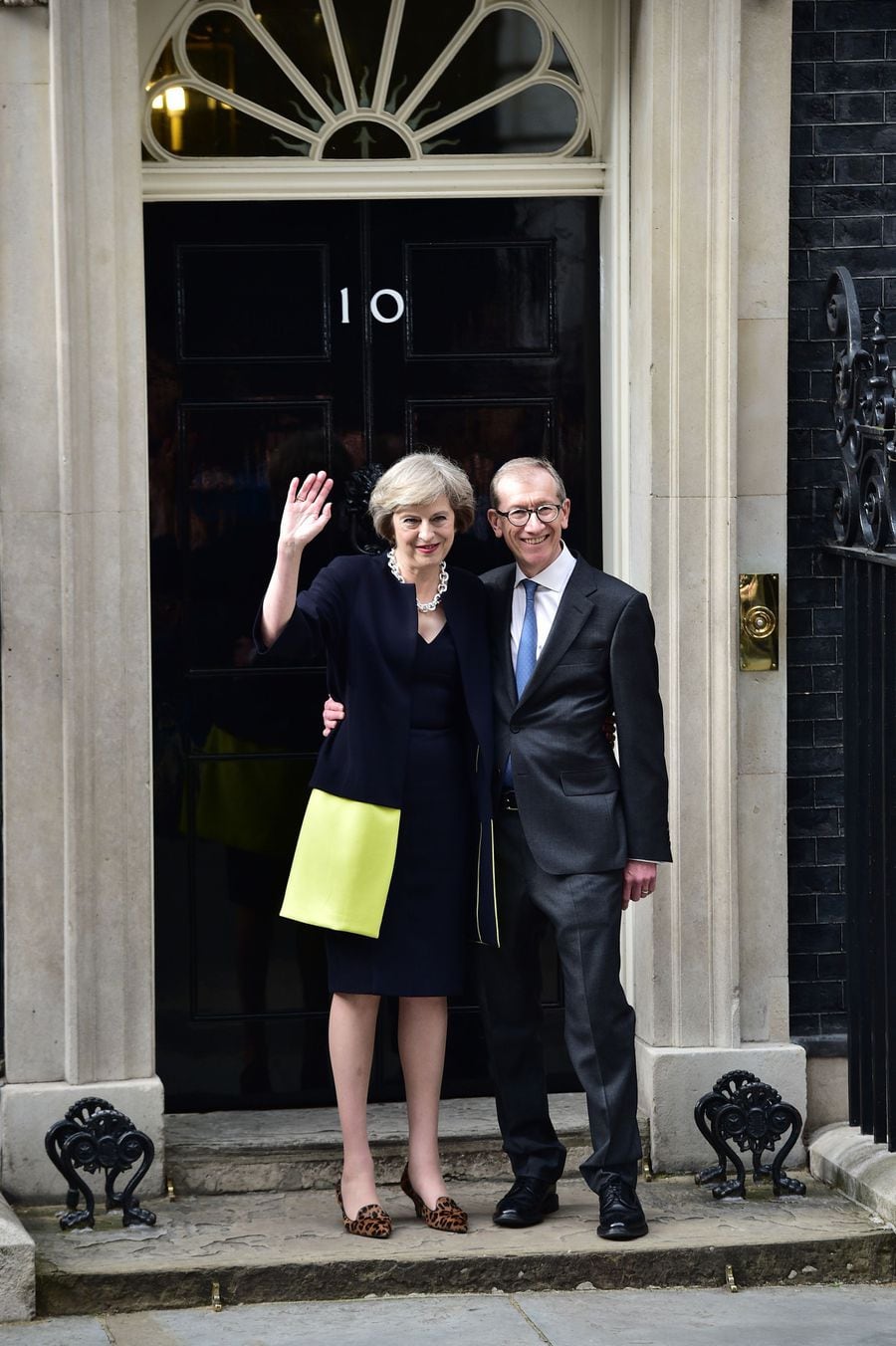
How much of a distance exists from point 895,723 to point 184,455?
2.30m

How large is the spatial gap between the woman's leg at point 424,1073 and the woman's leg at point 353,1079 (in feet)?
0.35

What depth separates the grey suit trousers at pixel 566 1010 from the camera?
17.4ft

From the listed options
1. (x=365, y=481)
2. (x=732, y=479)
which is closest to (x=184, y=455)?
(x=365, y=481)

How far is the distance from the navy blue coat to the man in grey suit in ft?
Answer: 0.22

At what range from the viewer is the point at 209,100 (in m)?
6.07

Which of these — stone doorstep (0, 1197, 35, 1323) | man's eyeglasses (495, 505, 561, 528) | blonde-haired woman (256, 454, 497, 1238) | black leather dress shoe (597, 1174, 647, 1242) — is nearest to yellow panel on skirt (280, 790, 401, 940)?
blonde-haired woman (256, 454, 497, 1238)

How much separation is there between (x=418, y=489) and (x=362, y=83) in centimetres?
166

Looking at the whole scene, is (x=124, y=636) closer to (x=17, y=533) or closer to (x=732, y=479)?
(x=17, y=533)

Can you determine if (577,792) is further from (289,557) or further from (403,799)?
(289,557)

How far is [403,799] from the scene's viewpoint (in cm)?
535

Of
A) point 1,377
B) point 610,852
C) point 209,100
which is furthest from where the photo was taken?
point 209,100

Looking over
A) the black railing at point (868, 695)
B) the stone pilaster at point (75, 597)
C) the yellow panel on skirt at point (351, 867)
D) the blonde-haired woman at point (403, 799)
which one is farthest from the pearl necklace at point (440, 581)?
the black railing at point (868, 695)

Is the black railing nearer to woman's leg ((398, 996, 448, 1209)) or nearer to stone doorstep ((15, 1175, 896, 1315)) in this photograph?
stone doorstep ((15, 1175, 896, 1315))

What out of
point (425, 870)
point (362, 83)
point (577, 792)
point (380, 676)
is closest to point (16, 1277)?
point (425, 870)
